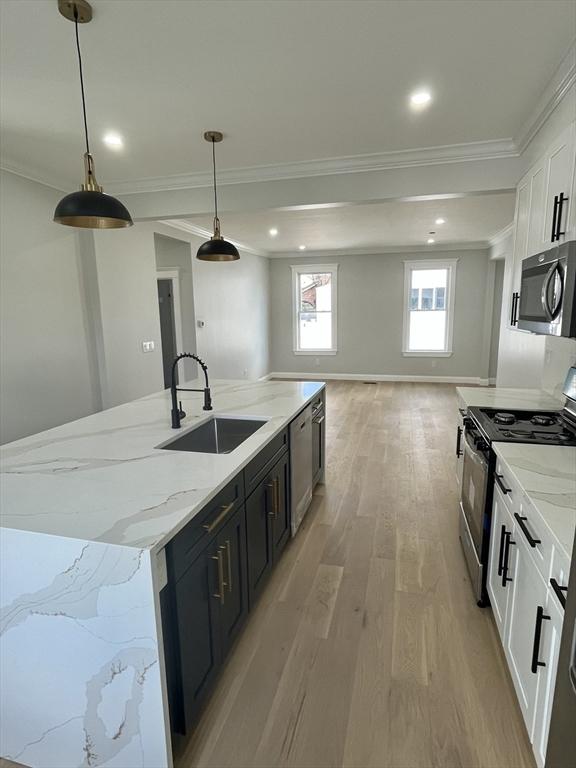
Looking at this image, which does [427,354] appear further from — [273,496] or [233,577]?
[233,577]

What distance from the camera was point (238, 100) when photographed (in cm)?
245

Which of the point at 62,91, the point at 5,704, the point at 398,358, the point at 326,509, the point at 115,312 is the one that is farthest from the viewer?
the point at 398,358

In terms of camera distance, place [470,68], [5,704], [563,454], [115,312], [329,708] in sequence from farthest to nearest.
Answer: [115,312] < [470,68] < [563,454] < [329,708] < [5,704]

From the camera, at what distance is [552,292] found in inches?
70.5

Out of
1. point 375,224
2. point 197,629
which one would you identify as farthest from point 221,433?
point 375,224

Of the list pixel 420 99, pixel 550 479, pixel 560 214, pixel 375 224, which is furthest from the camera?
pixel 375 224

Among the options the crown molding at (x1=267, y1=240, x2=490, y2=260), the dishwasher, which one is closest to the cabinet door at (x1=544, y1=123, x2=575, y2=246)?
the dishwasher

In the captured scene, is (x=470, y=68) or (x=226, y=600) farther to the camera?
(x=470, y=68)

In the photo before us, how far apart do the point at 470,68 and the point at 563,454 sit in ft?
6.47

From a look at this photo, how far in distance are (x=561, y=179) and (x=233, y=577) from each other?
2531mm

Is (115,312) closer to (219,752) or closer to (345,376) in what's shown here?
(219,752)

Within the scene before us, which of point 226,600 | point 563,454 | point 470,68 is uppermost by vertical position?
point 470,68

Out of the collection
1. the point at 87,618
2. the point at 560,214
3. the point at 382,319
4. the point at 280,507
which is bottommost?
the point at 280,507

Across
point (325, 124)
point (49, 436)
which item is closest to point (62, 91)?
point (325, 124)
